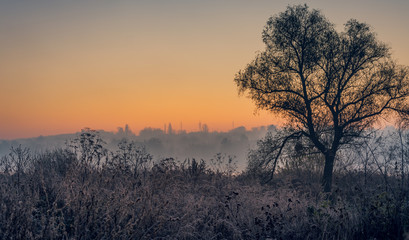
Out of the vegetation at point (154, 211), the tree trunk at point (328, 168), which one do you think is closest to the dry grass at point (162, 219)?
the vegetation at point (154, 211)

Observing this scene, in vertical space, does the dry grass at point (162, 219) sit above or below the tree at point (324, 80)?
below

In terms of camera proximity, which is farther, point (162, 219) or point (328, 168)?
point (328, 168)

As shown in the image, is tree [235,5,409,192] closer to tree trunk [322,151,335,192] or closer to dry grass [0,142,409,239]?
tree trunk [322,151,335,192]

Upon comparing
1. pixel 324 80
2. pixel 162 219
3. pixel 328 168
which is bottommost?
pixel 162 219

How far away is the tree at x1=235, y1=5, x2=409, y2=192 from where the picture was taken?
61.6 feet

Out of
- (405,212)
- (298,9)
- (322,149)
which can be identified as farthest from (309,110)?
(405,212)

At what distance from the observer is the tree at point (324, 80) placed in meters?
18.8

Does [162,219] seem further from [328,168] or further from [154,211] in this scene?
[328,168]

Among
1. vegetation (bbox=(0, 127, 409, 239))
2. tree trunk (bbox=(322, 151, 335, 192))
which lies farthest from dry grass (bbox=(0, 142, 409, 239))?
tree trunk (bbox=(322, 151, 335, 192))

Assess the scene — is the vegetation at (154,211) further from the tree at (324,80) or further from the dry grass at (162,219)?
the tree at (324,80)

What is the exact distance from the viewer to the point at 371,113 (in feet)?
62.3

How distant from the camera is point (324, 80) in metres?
19.2

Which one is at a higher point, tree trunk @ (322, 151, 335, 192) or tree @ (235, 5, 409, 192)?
tree @ (235, 5, 409, 192)

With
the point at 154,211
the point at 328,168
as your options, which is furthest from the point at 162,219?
the point at 328,168
